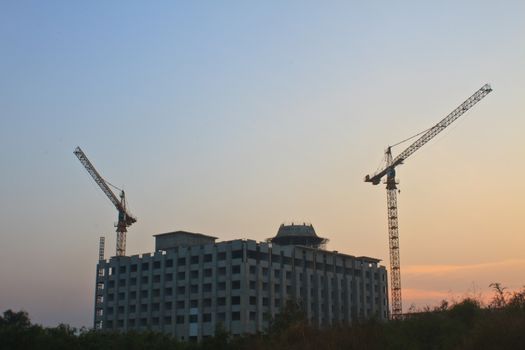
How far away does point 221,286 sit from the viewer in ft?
399

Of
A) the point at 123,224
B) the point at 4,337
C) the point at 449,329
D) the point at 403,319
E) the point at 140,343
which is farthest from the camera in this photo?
the point at 123,224

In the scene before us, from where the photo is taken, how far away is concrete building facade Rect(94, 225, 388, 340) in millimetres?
120375

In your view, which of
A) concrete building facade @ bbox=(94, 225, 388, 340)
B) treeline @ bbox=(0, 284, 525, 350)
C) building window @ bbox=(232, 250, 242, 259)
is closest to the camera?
treeline @ bbox=(0, 284, 525, 350)

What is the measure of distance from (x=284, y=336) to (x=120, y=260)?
110m

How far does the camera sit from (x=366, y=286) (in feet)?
474

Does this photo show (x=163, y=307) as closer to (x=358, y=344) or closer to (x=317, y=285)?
(x=317, y=285)

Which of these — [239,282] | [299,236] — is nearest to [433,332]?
[239,282]

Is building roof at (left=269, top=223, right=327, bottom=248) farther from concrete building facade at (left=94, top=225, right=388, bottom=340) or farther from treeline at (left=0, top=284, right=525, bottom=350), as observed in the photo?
treeline at (left=0, top=284, right=525, bottom=350)

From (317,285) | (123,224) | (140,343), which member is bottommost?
(140,343)

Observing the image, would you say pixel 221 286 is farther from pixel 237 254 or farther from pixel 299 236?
pixel 299 236

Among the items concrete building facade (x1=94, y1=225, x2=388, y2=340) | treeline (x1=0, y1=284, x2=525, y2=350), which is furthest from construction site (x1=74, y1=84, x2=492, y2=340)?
treeline (x1=0, y1=284, x2=525, y2=350)

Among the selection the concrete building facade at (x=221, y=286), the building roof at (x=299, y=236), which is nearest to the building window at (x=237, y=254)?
the concrete building facade at (x=221, y=286)

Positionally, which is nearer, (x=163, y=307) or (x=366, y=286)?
(x=163, y=307)

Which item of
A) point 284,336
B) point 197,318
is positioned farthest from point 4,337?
point 197,318
